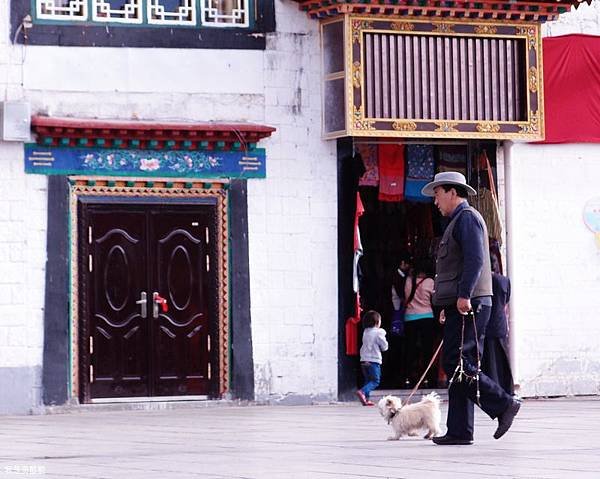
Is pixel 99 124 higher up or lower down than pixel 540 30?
lower down

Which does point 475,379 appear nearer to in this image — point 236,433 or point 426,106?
point 236,433

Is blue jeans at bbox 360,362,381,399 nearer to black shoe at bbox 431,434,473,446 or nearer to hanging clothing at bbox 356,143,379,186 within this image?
hanging clothing at bbox 356,143,379,186

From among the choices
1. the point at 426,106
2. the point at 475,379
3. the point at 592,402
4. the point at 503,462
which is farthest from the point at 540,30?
the point at 503,462

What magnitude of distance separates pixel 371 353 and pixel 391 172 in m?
2.32

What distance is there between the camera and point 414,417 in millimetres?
11523

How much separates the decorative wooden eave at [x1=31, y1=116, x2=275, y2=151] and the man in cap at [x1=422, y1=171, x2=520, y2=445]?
5913mm

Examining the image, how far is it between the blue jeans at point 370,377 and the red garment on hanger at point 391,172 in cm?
217

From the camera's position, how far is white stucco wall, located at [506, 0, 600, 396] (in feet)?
60.1

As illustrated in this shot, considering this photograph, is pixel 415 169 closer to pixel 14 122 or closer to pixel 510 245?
pixel 510 245

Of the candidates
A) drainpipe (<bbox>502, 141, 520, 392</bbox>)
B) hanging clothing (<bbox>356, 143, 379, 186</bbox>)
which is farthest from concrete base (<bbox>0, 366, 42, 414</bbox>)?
drainpipe (<bbox>502, 141, 520, 392</bbox>)

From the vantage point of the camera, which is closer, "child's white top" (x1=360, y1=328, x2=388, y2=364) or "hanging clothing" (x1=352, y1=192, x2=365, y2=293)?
"child's white top" (x1=360, y1=328, x2=388, y2=364)

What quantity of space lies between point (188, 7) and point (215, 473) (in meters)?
8.90

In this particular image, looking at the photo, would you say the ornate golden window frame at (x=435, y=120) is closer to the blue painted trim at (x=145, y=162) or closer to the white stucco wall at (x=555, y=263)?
the white stucco wall at (x=555, y=263)

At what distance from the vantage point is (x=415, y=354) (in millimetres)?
18828
